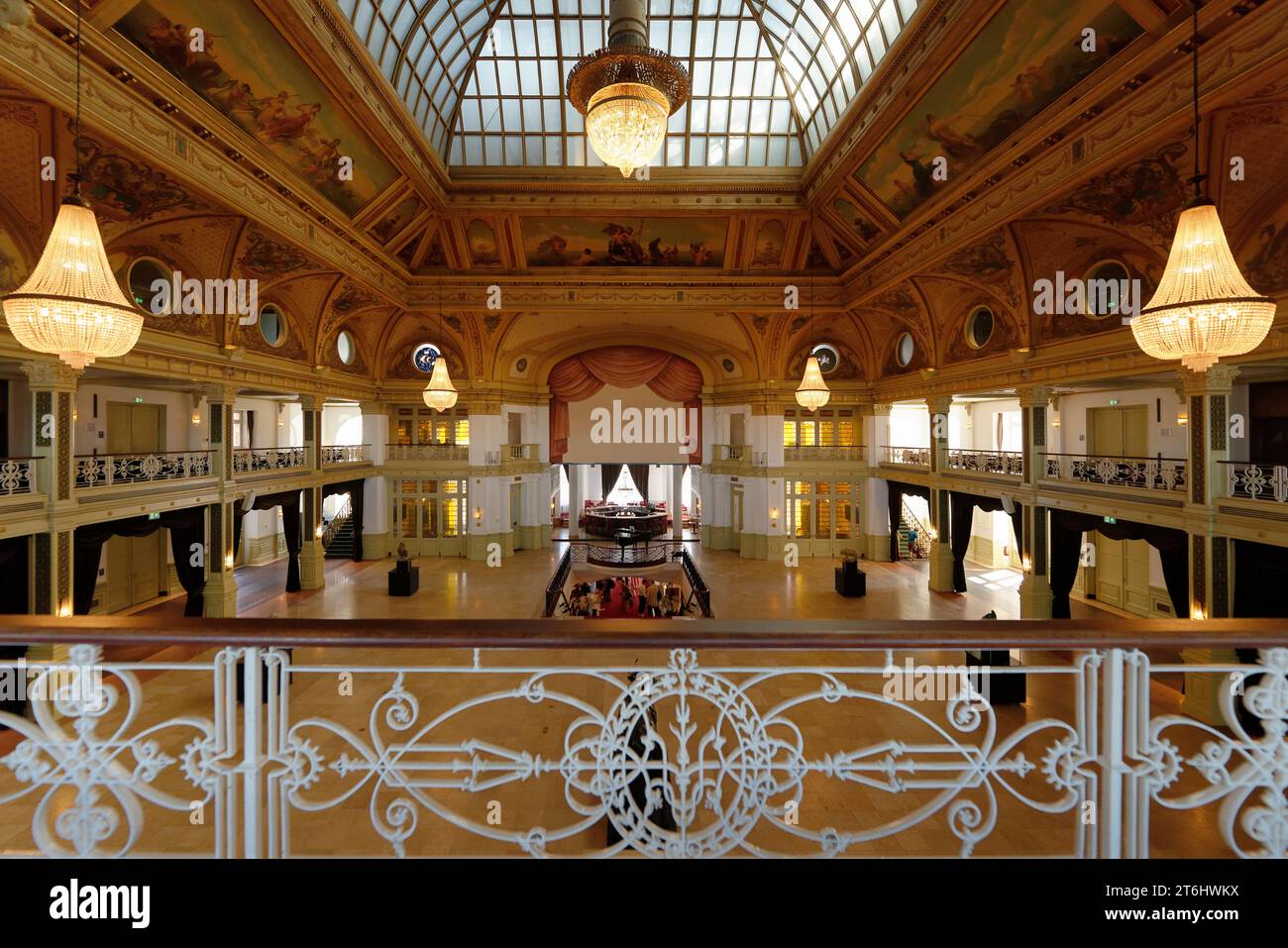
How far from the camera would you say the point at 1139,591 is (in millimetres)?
10977

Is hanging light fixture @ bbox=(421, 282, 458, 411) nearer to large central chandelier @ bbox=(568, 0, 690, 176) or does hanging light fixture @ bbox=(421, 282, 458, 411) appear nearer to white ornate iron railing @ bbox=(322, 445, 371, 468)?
white ornate iron railing @ bbox=(322, 445, 371, 468)

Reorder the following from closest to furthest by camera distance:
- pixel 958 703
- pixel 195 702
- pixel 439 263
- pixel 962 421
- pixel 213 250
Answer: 1. pixel 958 703
2. pixel 195 702
3. pixel 213 250
4. pixel 439 263
5. pixel 962 421

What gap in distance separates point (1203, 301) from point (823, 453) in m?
12.8

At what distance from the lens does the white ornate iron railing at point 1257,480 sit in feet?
20.5

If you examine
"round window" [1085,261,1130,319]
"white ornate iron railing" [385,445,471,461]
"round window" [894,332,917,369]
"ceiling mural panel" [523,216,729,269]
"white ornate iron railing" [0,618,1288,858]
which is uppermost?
"ceiling mural panel" [523,216,729,269]

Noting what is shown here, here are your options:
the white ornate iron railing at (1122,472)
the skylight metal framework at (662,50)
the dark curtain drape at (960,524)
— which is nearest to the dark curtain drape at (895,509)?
the dark curtain drape at (960,524)

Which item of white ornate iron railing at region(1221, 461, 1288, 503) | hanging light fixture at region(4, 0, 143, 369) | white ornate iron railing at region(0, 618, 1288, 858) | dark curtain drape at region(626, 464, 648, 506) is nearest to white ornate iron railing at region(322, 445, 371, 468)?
dark curtain drape at region(626, 464, 648, 506)

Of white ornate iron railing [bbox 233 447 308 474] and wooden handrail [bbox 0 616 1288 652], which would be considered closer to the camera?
wooden handrail [bbox 0 616 1288 652]

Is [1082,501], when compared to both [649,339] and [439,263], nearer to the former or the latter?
[649,339]

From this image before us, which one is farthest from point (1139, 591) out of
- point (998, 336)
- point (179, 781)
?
point (179, 781)

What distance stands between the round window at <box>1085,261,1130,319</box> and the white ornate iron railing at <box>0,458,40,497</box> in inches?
550

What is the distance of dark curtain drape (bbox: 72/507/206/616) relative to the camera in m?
7.64
